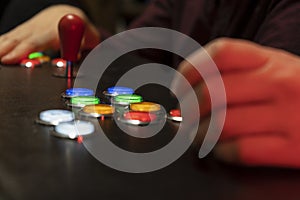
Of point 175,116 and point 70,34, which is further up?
point 70,34

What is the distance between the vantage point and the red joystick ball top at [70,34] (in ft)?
2.20

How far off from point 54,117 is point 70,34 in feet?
0.93

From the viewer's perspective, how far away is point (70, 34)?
0.68 metres

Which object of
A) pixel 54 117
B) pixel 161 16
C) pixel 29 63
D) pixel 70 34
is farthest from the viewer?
pixel 161 16

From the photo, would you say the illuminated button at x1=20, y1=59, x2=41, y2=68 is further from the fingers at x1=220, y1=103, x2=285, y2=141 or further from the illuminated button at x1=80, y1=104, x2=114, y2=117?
the fingers at x1=220, y1=103, x2=285, y2=141

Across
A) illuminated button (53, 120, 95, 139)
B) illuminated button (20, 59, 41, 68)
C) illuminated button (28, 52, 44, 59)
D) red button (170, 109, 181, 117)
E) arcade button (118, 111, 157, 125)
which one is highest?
illuminated button (28, 52, 44, 59)

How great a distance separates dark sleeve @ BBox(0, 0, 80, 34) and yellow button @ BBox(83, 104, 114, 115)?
0.73 meters

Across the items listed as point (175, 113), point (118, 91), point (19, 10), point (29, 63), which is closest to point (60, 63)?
point (29, 63)

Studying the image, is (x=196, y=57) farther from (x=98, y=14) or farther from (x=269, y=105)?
(x=98, y=14)

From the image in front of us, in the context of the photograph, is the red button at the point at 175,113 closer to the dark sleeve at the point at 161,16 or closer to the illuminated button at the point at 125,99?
the illuminated button at the point at 125,99

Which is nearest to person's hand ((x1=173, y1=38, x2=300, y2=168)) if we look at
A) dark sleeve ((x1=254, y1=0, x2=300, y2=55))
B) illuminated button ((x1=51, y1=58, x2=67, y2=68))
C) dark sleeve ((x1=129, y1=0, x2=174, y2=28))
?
dark sleeve ((x1=254, y1=0, x2=300, y2=55))

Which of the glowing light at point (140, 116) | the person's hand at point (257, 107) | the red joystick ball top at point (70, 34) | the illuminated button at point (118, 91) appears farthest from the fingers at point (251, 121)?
the red joystick ball top at point (70, 34)

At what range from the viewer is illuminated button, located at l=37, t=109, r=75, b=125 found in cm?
42

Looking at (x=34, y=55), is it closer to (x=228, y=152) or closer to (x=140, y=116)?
(x=140, y=116)
